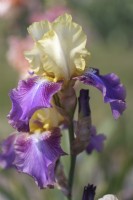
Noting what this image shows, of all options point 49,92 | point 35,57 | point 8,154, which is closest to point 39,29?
point 35,57

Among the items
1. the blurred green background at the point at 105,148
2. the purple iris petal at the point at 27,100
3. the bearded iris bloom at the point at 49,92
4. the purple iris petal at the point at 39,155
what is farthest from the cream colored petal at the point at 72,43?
the blurred green background at the point at 105,148

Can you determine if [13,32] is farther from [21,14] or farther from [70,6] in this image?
[70,6]

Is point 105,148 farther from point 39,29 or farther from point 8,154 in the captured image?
point 39,29

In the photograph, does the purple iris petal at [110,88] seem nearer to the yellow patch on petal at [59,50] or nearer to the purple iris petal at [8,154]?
the yellow patch on petal at [59,50]

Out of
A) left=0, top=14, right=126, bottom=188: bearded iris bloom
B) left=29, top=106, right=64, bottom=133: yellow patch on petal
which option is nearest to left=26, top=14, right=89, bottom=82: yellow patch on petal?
left=0, top=14, right=126, bottom=188: bearded iris bloom

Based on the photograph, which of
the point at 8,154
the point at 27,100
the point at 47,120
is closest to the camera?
the point at 27,100

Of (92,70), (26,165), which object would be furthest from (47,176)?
(92,70)

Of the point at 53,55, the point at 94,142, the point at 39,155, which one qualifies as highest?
the point at 53,55
